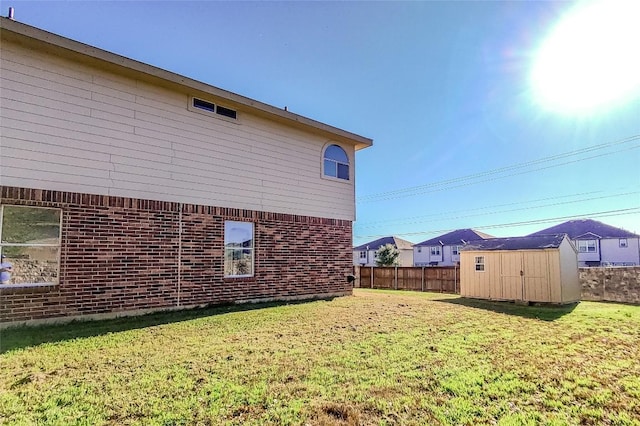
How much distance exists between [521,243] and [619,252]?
1300 inches

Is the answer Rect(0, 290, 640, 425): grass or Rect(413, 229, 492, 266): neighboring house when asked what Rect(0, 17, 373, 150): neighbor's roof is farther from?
Rect(413, 229, 492, 266): neighboring house

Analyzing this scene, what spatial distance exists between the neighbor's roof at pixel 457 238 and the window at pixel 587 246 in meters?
10.1

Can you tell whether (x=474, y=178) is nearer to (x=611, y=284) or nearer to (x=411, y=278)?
(x=411, y=278)

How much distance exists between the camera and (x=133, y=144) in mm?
8320

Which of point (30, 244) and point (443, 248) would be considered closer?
point (30, 244)

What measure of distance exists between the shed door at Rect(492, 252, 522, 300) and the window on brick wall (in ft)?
46.4

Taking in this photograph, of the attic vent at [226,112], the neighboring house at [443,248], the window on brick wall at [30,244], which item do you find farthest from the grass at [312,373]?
the neighboring house at [443,248]

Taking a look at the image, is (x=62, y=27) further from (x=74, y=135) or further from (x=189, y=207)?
(x=189, y=207)

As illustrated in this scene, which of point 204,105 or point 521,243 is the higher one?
Answer: point 204,105

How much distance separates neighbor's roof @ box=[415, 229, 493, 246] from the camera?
46.2 metres

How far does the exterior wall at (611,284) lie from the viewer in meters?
15.1

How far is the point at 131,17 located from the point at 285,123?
4.79 metres

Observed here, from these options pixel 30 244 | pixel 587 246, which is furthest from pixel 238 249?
pixel 587 246

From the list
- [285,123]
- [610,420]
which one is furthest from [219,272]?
[610,420]
